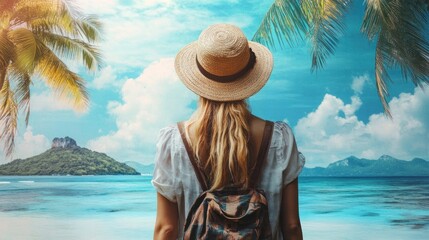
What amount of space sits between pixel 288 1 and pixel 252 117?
5133 millimetres

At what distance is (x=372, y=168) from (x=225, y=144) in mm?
11491

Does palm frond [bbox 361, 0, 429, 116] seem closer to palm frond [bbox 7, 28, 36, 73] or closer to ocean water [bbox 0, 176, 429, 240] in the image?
palm frond [bbox 7, 28, 36, 73]

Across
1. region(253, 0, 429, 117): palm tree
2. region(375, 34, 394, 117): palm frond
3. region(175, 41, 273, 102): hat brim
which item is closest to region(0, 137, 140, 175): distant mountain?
region(253, 0, 429, 117): palm tree

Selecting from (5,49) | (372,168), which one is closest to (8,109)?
(5,49)

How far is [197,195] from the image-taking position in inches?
51.7

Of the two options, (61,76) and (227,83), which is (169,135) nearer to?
(227,83)

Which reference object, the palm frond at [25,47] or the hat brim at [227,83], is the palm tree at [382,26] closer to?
the palm frond at [25,47]

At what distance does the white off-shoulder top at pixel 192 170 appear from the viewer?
1.31m

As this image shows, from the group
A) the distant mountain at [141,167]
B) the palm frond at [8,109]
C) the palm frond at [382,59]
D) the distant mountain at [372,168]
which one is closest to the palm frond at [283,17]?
the palm frond at [382,59]

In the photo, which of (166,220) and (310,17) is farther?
(310,17)

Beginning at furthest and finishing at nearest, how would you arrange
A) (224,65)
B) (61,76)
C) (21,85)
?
(21,85)
(61,76)
(224,65)

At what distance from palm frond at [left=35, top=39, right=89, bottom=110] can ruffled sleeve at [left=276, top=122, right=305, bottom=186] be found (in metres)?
7.02

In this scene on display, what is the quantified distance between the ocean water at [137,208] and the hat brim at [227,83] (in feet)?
31.3

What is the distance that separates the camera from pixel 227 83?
1.35 meters
